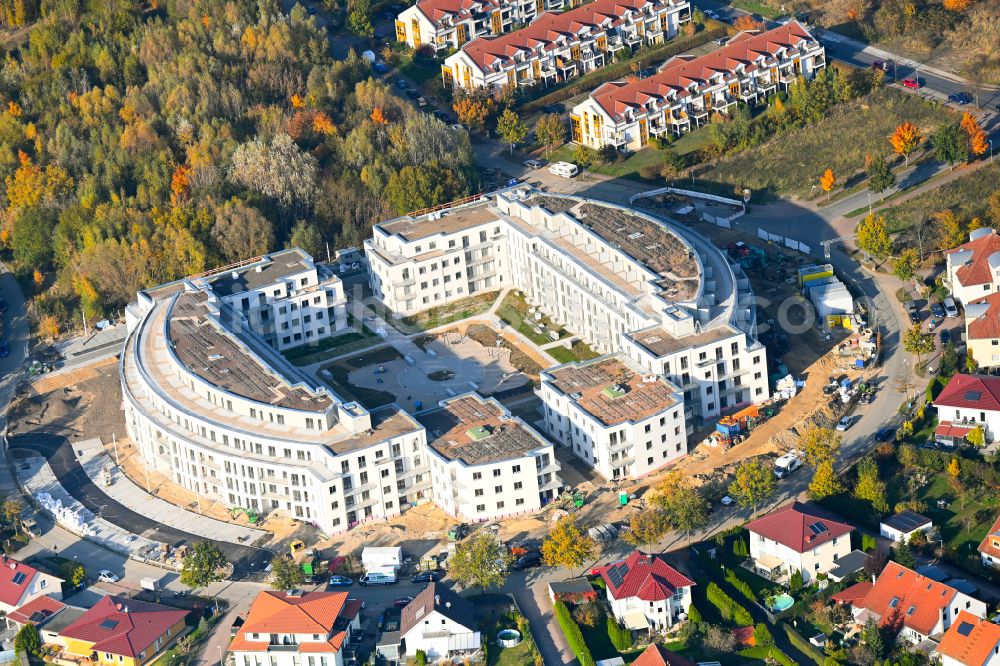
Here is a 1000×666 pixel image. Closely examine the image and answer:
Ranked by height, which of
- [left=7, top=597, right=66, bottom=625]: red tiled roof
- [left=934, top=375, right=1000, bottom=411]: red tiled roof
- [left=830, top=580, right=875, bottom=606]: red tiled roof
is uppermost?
[left=934, top=375, right=1000, bottom=411]: red tiled roof

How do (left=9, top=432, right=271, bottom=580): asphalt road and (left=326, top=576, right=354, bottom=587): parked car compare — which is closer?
(left=326, top=576, right=354, bottom=587): parked car

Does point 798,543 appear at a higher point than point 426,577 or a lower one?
higher

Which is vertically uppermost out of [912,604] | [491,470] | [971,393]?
[971,393]

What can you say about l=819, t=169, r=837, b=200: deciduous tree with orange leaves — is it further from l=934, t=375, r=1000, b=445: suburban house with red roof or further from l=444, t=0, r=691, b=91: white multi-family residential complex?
l=934, t=375, r=1000, b=445: suburban house with red roof

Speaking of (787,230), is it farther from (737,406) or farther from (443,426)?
(443,426)

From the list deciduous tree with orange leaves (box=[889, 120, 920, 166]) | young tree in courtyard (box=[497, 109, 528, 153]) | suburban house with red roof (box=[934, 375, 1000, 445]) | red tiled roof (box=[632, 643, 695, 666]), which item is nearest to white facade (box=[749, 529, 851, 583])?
red tiled roof (box=[632, 643, 695, 666])

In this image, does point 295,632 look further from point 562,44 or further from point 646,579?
point 562,44

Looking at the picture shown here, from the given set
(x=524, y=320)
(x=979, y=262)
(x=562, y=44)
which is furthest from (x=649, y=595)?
(x=562, y=44)
